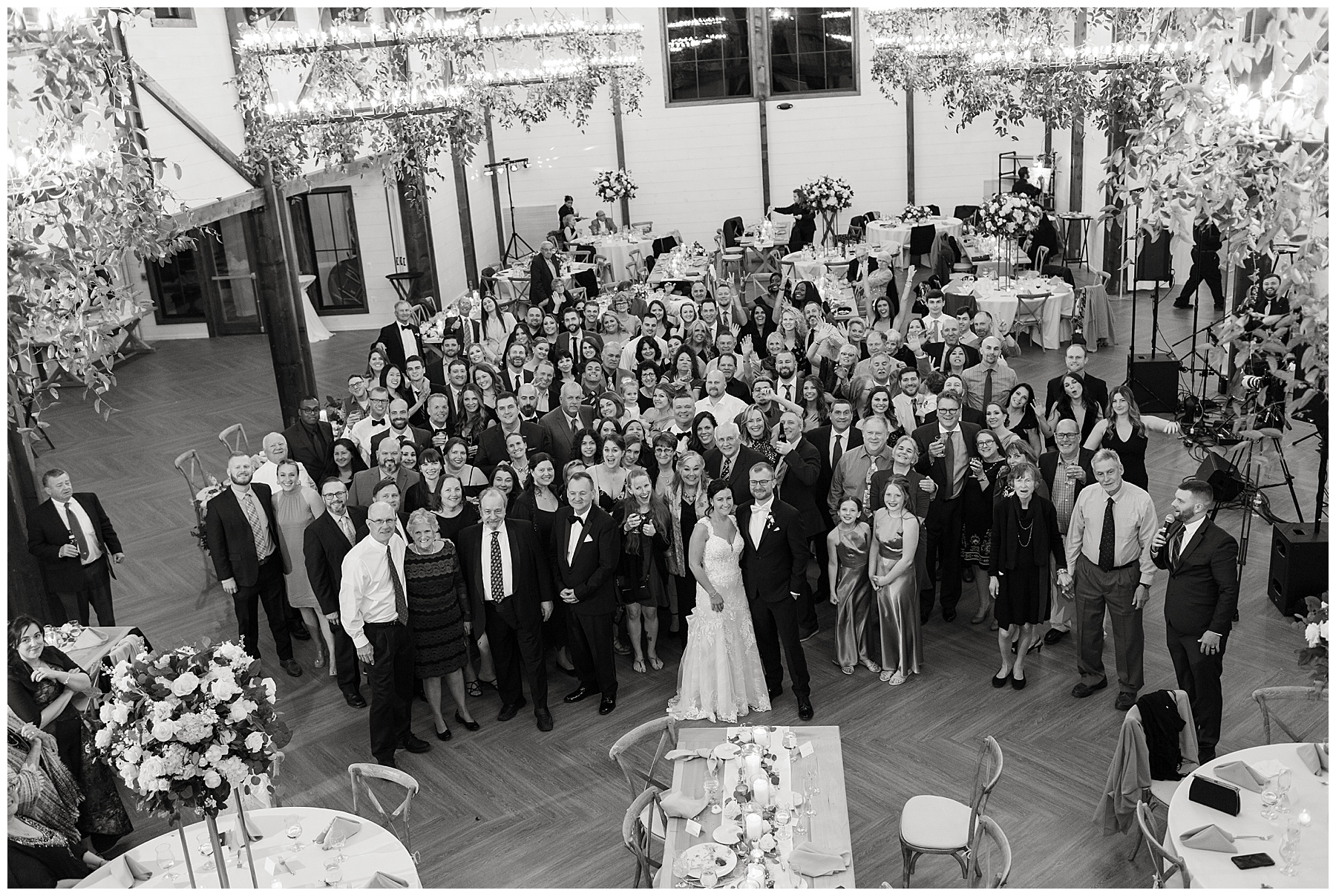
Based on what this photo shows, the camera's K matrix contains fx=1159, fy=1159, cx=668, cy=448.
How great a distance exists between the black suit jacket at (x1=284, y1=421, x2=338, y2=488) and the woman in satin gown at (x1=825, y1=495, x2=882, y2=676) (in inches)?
135

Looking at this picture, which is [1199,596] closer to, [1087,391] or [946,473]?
[946,473]

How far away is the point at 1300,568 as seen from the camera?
22.9 feet

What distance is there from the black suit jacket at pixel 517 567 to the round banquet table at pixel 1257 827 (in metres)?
3.23

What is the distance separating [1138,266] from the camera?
14.0 m

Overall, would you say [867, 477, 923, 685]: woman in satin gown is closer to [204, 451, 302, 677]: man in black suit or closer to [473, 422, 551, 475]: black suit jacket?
[473, 422, 551, 475]: black suit jacket

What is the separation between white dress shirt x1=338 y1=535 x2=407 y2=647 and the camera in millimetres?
5652

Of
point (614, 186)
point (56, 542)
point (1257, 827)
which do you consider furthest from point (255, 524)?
point (614, 186)

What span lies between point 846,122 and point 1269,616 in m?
13.7

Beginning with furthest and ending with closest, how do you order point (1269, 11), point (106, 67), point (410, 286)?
point (410, 286) < point (106, 67) < point (1269, 11)

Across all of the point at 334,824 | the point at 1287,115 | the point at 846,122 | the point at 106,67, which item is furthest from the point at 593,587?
the point at 846,122

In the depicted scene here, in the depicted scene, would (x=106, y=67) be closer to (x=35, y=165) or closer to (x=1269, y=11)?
(x=35, y=165)

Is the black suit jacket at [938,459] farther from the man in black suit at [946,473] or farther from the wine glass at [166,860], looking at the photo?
the wine glass at [166,860]

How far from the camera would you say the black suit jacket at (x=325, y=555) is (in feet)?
20.3

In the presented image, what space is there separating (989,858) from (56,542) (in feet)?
17.6
